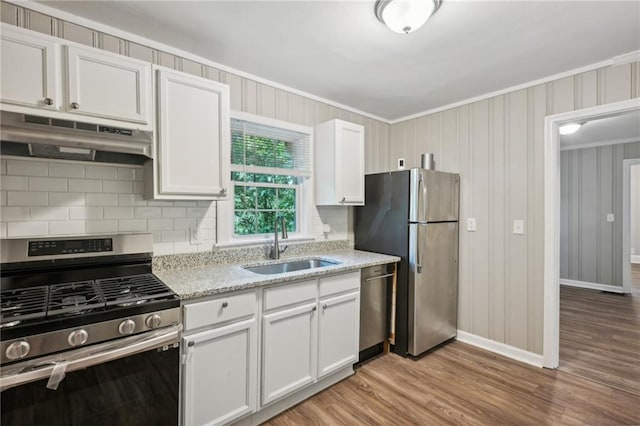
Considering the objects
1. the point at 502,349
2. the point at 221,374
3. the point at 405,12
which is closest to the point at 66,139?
the point at 221,374

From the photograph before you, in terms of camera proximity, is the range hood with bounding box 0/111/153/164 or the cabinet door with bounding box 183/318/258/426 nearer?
the range hood with bounding box 0/111/153/164

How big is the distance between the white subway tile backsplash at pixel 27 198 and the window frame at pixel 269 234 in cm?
100

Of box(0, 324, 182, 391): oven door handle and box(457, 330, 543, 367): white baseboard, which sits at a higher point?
box(0, 324, 182, 391): oven door handle

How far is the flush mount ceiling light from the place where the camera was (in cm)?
157

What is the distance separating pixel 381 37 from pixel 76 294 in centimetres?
224

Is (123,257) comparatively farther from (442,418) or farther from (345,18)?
(442,418)

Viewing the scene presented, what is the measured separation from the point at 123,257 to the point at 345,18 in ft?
6.34

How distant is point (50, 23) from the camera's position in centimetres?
174

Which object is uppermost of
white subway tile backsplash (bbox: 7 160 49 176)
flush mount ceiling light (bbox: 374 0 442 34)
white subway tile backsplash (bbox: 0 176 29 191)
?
flush mount ceiling light (bbox: 374 0 442 34)

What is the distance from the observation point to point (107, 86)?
5.33 feet

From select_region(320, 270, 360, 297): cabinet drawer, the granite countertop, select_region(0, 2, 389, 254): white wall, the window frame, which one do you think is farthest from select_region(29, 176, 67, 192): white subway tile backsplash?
select_region(320, 270, 360, 297): cabinet drawer

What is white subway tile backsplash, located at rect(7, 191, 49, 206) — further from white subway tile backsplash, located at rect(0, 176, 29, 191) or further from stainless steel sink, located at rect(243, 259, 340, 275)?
stainless steel sink, located at rect(243, 259, 340, 275)

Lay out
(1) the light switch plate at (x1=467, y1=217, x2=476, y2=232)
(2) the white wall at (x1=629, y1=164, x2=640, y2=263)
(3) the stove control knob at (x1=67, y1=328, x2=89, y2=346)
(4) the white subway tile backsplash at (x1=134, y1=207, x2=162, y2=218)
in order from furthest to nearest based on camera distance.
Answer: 1. (2) the white wall at (x1=629, y1=164, x2=640, y2=263)
2. (1) the light switch plate at (x1=467, y1=217, x2=476, y2=232)
3. (4) the white subway tile backsplash at (x1=134, y1=207, x2=162, y2=218)
4. (3) the stove control knob at (x1=67, y1=328, x2=89, y2=346)

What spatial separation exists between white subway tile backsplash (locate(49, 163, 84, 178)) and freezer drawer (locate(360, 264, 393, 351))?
6.73 feet
